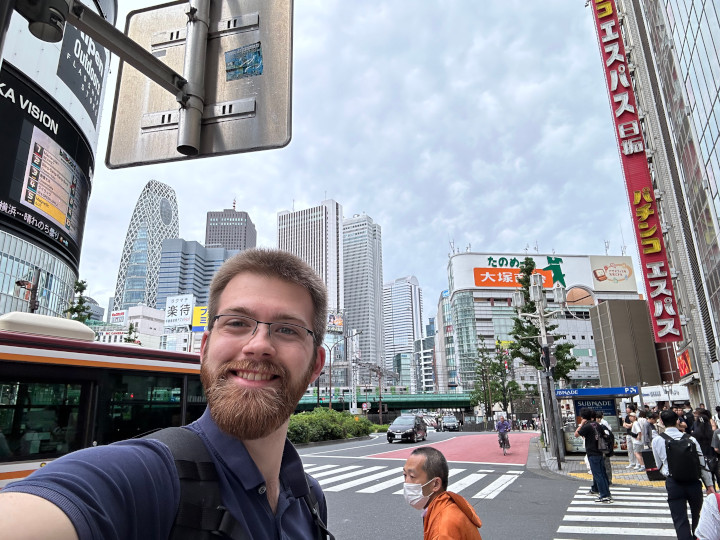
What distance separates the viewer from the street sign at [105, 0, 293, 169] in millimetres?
2914

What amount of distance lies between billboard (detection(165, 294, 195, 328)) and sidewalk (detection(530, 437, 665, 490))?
91.9 metres

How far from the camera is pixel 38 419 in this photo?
7.57 m

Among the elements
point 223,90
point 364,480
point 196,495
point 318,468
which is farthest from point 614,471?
point 196,495

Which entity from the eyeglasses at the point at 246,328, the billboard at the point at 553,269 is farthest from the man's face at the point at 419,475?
the billboard at the point at 553,269

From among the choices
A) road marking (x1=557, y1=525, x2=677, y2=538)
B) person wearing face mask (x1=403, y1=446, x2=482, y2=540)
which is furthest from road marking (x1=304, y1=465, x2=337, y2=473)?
person wearing face mask (x1=403, y1=446, x2=482, y2=540)

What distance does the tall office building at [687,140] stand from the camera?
1958 centimetres

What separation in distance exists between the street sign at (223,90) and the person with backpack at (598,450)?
33.1ft

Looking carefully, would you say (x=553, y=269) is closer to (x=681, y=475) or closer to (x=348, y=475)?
(x=348, y=475)

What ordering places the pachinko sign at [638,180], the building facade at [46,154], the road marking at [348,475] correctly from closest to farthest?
the road marking at [348,475]
the pachinko sign at [638,180]
the building facade at [46,154]

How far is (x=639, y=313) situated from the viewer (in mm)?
58844

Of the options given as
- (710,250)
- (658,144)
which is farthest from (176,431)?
(658,144)

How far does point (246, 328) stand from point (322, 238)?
575ft

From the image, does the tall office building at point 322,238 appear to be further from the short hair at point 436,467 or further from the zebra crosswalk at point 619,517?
the short hair at point 436,467

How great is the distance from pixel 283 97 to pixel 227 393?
2.09 metres
